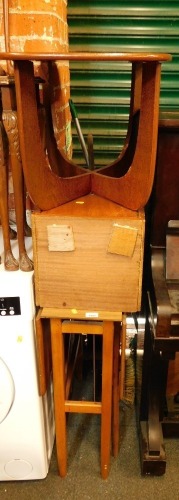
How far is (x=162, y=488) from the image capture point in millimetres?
1815

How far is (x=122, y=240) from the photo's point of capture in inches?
52.6

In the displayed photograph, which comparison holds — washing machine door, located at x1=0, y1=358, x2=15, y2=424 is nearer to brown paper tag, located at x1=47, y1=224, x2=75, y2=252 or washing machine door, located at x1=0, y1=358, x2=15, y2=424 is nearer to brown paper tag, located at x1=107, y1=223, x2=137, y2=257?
brown paper tag, located at x1=47, y1=224, x2=75, y2=252

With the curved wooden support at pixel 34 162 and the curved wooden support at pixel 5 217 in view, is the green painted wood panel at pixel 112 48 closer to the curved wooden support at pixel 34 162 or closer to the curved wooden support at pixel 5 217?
the curved wooden support at pixel 34 162

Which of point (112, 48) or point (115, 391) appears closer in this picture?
point (115, 391)

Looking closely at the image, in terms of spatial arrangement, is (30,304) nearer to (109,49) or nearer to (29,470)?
(29,470)

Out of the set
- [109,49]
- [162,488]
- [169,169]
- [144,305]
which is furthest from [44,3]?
[162,488]

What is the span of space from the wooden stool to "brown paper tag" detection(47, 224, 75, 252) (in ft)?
0.86

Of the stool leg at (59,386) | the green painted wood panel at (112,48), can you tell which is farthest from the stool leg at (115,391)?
the green painted wood panel at (112,48)

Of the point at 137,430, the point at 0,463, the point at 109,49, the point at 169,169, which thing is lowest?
the point at 137,430

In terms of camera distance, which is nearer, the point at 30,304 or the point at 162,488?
the point at 30,304

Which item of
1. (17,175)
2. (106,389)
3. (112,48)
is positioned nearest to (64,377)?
(106,389)

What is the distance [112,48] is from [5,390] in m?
1.78

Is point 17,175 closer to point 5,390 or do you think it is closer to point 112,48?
point 5,390

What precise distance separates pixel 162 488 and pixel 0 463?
2.41 feet
